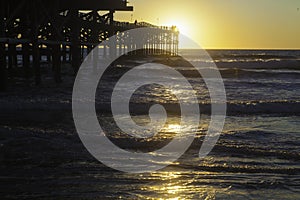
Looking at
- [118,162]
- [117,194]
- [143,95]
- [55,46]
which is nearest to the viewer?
[117,194]

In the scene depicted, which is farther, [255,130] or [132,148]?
[255,130]

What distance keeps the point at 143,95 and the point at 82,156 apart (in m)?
9.81

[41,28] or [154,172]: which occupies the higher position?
[41,28]

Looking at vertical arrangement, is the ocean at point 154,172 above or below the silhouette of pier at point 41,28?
below

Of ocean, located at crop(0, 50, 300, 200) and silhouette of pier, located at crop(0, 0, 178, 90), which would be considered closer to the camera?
ocean, located at crop(0, 50, 300, 200)

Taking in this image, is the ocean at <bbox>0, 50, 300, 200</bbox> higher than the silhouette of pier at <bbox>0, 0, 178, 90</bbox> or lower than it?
lower

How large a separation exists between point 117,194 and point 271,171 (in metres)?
2.09

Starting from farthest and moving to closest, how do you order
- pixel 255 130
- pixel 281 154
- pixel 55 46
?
1. pixel 55 46
2. pixel 255 130
3. pixel 281 154

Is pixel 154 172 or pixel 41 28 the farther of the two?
pixel 41 28

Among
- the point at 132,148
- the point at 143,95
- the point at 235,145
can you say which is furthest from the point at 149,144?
the point at 143,95

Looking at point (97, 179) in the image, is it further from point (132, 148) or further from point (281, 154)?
point (281, 154)

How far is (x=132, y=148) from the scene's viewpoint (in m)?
7.31

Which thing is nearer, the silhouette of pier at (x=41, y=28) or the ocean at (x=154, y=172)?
the ocean at (x=154, y=172)

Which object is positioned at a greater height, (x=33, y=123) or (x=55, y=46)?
(x=55, y=46)
